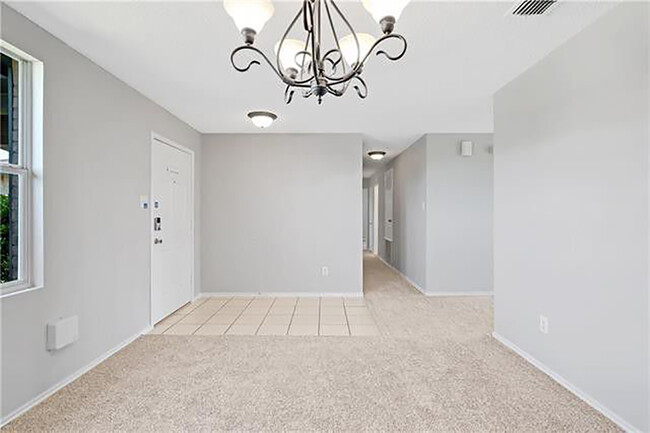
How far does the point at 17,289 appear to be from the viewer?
2068mm

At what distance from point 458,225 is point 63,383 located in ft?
15.2

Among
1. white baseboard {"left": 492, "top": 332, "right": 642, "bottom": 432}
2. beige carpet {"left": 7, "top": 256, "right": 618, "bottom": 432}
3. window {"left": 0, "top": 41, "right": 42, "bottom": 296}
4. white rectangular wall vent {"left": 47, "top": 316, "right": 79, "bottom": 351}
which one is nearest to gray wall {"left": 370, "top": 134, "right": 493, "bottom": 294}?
beige carpet {"left": 7, "top": 256, "right": 618, "bottom": 432}

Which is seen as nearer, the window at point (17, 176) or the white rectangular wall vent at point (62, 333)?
the window at point (17, 176)

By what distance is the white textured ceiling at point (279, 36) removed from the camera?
2000 mm

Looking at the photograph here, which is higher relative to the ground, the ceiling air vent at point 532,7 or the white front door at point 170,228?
the ceiling air vent at point 532,7

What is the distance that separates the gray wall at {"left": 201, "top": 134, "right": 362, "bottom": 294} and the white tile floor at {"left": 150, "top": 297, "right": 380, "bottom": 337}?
337 mm

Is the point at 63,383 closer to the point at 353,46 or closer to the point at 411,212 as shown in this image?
the point at 353,46

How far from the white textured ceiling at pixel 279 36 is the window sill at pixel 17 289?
159cm

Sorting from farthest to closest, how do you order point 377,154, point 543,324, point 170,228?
point 377,154
point 170,228
point 543,324

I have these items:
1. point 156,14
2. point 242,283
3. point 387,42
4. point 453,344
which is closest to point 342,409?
point 453,344

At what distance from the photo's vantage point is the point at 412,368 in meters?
2.66

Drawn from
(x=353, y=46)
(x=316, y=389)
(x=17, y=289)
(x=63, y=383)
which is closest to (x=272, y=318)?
(x=316, y=389)

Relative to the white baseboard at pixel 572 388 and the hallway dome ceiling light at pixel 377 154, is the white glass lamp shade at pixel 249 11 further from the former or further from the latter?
the hallway dome ceiling light at pixel 377 154

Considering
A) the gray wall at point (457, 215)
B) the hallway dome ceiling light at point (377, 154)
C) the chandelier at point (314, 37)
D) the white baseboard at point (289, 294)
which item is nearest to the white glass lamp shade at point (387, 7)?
the chandelier at point (314, 37)
